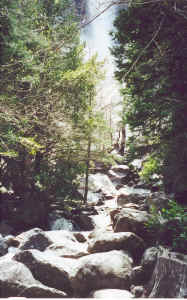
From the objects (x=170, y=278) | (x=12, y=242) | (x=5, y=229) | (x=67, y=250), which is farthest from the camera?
(x=5, y=229)

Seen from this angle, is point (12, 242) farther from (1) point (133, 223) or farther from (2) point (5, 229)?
(1) point (133, 223)

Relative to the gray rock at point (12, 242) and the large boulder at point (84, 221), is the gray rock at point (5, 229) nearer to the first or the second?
the gray rock at point (12, 242)

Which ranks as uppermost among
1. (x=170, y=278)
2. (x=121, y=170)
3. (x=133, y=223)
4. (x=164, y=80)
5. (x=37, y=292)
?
(x=164, y=80)

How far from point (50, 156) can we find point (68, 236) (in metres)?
6.10

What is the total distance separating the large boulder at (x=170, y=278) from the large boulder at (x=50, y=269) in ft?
6.51

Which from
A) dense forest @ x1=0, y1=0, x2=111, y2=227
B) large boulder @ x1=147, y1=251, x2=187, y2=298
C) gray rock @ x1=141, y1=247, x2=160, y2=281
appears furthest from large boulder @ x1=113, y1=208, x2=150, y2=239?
dense forest @ x1=0, y1=0, x2=111, y2=227

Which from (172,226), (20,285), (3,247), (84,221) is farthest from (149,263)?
(84,221)

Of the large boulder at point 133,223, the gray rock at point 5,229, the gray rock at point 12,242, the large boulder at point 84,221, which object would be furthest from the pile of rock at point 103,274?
the large boulder at point 84,221

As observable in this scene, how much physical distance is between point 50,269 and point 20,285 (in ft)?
2.33

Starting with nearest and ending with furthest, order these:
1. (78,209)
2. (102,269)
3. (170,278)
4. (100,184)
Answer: (170,278)
(102,269)
(78,209)
(100,184)

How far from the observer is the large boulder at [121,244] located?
20.2ft

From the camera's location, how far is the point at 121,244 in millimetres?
6184

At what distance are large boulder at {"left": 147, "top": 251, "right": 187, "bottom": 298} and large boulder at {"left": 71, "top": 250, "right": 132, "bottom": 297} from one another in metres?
0.90

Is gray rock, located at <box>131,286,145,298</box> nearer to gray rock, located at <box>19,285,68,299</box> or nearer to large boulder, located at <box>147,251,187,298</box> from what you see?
large boulder, located at <box>147,251,187,298</box>
